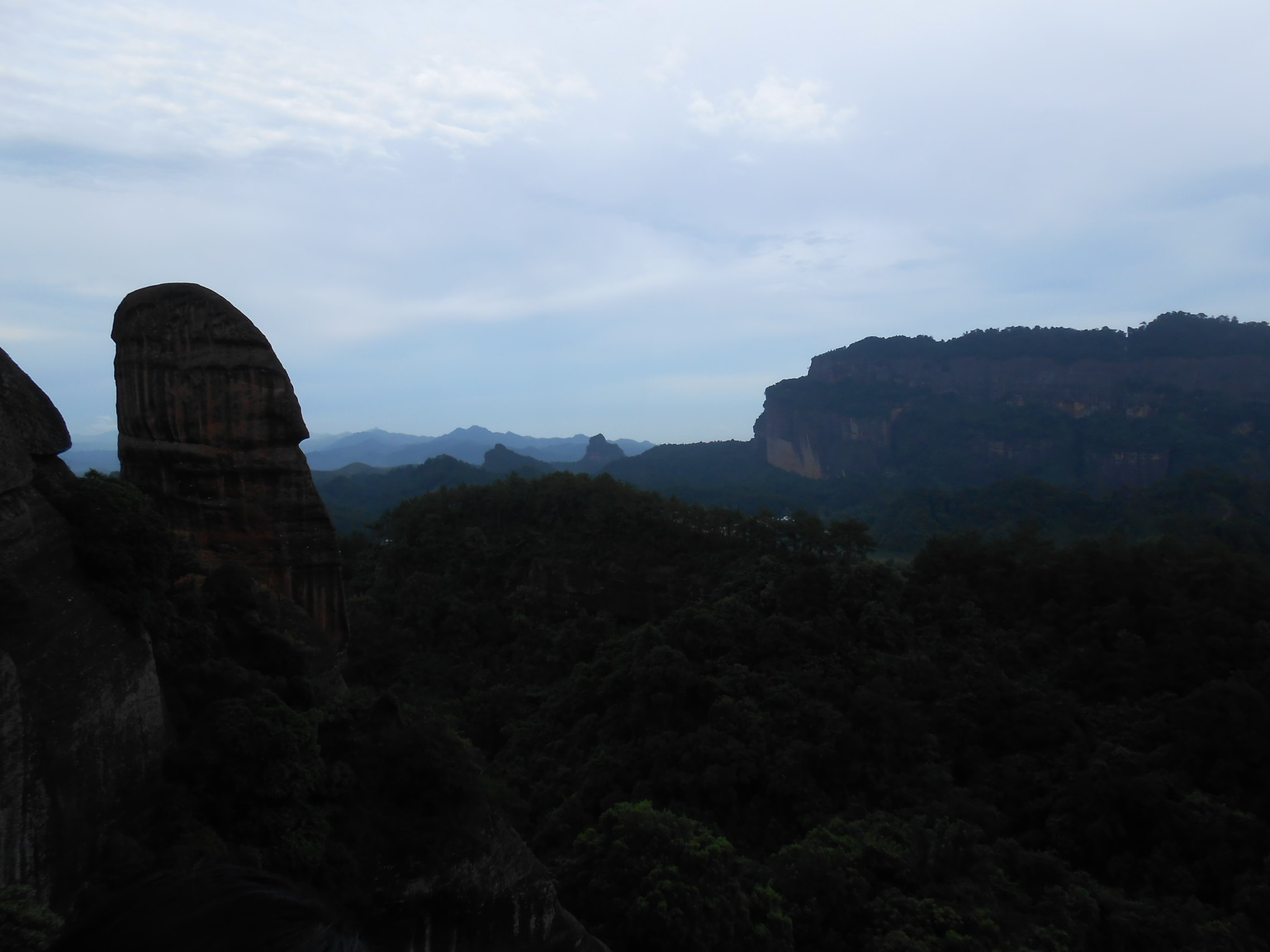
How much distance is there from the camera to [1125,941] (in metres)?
10.1

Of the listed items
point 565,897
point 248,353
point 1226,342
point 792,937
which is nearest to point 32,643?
point 248,353

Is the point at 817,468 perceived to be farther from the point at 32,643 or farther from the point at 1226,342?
the point at 32,643

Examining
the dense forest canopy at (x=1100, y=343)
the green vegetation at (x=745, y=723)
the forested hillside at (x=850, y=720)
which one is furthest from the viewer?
the dense forest canopy at (x=1100, y=343)

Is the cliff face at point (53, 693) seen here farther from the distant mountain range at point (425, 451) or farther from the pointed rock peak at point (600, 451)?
the distant mountain range at point (425, 451)

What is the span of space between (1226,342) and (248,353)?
3724 inches

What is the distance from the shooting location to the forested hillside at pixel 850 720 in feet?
34.0

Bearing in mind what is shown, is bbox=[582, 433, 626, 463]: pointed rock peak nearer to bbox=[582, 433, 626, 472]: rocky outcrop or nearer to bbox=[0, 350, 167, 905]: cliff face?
bbox=[582, 433, 626, 472]: rocky outcrop

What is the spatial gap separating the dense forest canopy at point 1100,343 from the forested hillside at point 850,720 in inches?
2616

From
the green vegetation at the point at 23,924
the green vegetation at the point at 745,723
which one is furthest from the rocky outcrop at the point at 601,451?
the green vegetation at the point at 23,924

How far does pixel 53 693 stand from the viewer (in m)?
5.75

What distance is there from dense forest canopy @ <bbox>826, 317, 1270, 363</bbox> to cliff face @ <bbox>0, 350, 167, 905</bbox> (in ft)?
308

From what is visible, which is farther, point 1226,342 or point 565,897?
point 1226,342

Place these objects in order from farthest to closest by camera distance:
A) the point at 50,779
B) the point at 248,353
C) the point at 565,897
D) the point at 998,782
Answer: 1. the point at 998,782
2. the point at 248,353
3. the point at 565,897
4. the point at 50,779

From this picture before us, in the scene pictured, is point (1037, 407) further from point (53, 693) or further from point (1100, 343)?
point (53, 693)
